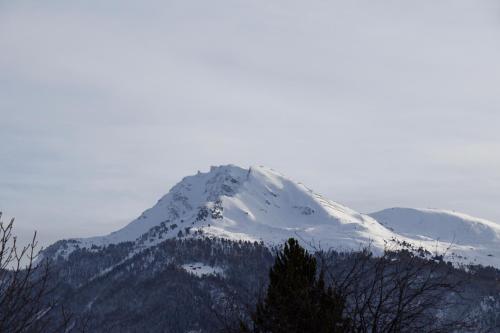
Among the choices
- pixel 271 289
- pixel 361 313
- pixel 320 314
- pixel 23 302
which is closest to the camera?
pixel 23 302

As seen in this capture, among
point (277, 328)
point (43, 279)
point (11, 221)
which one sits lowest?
point (277, 328)

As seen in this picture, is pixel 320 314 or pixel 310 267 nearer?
pixel 320 314

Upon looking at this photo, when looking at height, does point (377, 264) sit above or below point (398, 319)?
above

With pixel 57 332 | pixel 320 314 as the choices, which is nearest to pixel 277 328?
pixel 320 314

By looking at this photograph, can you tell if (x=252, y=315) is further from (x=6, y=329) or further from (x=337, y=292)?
(x=6, y=329)

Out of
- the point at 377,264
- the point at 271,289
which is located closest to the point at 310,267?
the point at 271,289

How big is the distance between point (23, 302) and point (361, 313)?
7416mm

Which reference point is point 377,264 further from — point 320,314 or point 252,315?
point 252,315

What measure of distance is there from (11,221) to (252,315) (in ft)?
27.3

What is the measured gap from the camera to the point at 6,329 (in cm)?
1102

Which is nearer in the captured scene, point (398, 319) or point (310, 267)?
point (398, 319)

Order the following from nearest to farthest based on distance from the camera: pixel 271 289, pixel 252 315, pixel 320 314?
pixel 320 314 < pixel 252 315 < pixel 271 289

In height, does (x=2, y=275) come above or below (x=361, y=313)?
above

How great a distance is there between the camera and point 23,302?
431 inches
